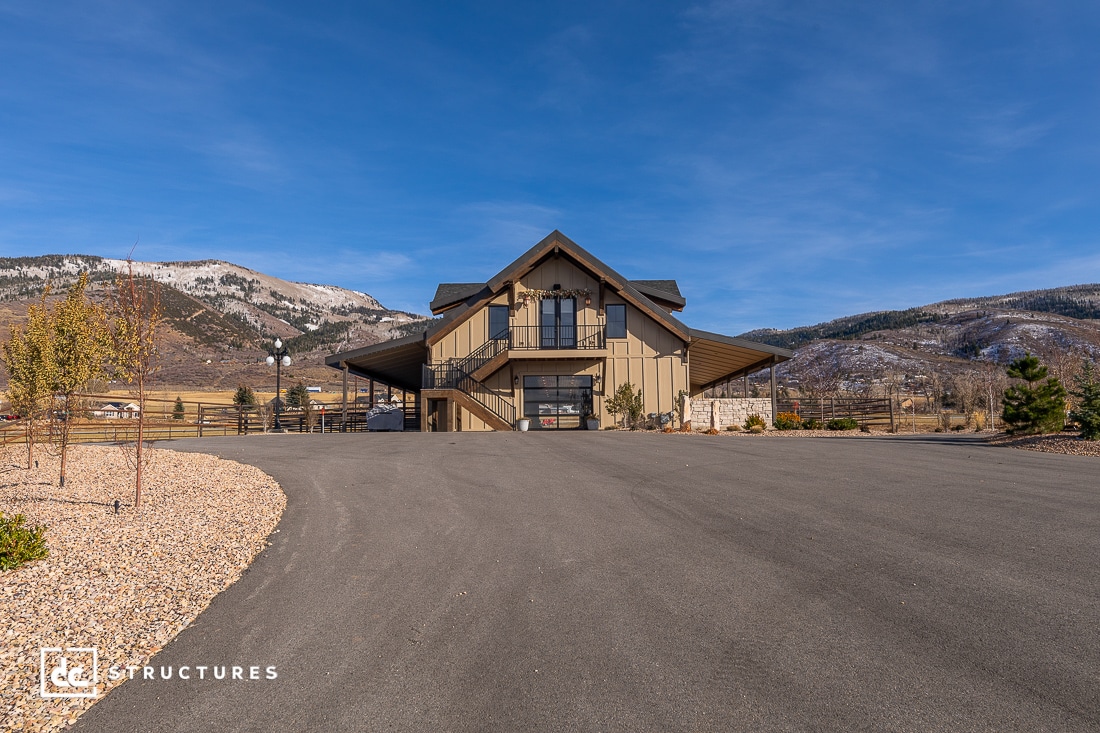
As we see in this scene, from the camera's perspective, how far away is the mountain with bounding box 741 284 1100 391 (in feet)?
281

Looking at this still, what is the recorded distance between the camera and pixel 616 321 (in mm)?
26453

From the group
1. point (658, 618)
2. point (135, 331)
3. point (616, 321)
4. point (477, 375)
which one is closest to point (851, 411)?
point (616, 321)

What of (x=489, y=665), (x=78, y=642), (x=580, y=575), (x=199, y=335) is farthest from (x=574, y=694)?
(x=199, y=335)

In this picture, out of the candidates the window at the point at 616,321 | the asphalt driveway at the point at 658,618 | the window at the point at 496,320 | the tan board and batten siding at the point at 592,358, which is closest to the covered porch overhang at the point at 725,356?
the tan board and batten siding at the point at 592,358

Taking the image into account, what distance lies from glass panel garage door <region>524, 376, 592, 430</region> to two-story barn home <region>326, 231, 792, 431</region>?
A: 0.04 m

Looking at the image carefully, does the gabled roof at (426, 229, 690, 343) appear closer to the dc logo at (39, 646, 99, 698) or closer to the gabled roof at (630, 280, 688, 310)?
the gabled roof at (630, 280, 688, 310)

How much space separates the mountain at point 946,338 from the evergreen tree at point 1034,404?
4836cm

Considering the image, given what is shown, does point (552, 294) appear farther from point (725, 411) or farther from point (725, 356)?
point (725, 411)

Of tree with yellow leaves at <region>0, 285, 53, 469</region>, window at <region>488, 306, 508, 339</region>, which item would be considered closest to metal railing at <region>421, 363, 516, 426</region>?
window at <region>488, 306, 508, 339</region>

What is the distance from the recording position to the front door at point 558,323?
1039 inches

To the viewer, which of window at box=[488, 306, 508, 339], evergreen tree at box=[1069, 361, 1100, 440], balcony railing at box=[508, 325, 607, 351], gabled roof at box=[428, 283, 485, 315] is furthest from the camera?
gabled roof at box=[428, 283, 485, 315]

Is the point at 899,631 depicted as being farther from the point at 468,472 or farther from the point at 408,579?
the point at 468,472

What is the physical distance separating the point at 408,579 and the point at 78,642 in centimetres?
222

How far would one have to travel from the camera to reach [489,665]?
3.65m
